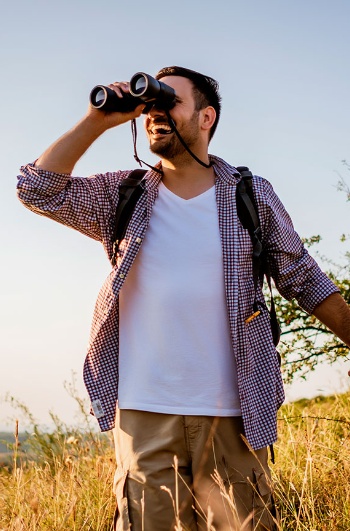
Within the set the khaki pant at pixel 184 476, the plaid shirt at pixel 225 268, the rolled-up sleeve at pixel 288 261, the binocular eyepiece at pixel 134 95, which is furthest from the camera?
the rolled-up sleeve at pixel 288 261

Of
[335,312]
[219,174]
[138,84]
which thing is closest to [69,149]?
[138,84]

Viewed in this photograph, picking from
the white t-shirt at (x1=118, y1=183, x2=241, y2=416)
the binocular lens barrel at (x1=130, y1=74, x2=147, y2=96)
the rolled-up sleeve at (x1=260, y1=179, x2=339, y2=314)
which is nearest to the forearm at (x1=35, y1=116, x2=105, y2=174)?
the binocular lens barrel at (x1=130, y1=74, x2=147, y2=96)

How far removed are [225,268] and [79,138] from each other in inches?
36.4

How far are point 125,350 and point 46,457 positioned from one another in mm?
2766

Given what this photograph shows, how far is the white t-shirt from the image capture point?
10.9 ft

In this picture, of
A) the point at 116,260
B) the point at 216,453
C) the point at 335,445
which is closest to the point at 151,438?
the point at 216,453

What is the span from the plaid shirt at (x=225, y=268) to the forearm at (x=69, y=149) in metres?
0.05

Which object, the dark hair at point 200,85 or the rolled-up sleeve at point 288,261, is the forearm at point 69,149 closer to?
the dark hair at point 200,85

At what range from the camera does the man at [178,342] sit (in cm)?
329

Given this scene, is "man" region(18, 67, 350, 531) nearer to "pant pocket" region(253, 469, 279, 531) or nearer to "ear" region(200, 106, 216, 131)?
"pant pocket" region(253, 469, 279, 531)

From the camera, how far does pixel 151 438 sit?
3.29 meters

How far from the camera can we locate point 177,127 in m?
3.80

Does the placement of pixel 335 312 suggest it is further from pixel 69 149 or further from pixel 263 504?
pixel 69 149

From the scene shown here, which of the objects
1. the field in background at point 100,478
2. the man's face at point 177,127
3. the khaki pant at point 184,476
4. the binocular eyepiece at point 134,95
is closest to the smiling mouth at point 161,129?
the man's face at point 177,127
